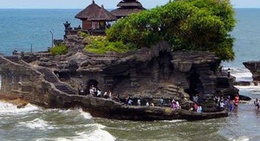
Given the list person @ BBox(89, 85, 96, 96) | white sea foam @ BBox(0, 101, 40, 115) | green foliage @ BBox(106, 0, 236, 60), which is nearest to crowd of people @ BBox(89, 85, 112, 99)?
person @ BBox(89, 85, 96, 96)

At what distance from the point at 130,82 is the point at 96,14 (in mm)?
14664

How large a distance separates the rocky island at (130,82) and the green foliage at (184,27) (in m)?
2.37

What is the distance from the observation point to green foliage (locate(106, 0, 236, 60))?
2351 inches

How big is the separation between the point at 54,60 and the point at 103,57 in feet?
29.2

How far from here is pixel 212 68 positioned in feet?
192

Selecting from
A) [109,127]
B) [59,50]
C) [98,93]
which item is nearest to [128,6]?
[59,50]

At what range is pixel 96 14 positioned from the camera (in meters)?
71.0

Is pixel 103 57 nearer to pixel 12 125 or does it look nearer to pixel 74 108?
pixel 74 108

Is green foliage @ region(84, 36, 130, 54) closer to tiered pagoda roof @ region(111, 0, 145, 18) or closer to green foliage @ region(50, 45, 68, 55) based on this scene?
green foliage @ region(50, 45, 68, 55)

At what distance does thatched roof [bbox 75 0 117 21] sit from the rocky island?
8.84 m

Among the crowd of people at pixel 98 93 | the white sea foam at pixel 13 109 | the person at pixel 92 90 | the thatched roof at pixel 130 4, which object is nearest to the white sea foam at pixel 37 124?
the white sea foam at pixel 13 109

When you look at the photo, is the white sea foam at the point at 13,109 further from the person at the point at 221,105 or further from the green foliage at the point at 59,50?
the person at the point at 221,105

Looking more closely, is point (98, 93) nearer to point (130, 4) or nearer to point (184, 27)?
point (184, 27)

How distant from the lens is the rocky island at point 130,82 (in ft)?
178
